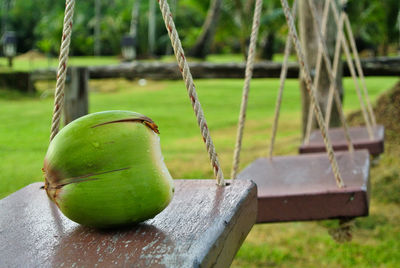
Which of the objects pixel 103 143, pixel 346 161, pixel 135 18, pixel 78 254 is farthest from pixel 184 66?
pixel 135 18

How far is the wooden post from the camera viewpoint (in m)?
4.08

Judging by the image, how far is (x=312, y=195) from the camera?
→ 55.4 inches

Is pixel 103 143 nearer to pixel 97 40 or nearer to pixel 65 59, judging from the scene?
pixel 65 59

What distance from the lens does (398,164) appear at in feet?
13.4

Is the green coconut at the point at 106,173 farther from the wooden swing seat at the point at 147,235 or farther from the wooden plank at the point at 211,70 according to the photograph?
the wooden plank at the point at 211,70

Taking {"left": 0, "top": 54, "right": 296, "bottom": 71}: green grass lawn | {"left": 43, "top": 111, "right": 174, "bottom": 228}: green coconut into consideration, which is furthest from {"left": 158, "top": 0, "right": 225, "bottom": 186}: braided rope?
{"left": 0, "top": 54, "right": 296, "bottom": 71}: green grass lawn

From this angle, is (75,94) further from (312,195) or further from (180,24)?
(180,24)

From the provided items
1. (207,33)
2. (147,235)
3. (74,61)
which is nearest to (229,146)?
(147,235)

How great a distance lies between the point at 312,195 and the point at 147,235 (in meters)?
0.77

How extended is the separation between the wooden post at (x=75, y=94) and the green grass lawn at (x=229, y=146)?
0.73m

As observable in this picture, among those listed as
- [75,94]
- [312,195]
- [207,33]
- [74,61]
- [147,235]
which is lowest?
[74,61]

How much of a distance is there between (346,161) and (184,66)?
1.08 metres

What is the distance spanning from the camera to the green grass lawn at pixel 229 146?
9.52ft

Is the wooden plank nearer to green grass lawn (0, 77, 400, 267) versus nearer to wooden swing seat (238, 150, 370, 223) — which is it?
green grass lawn (0, 77, 400, 267)
